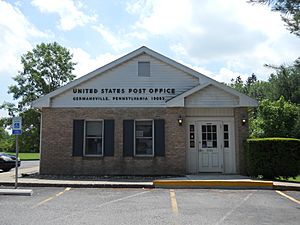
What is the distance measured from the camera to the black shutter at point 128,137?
15617mm

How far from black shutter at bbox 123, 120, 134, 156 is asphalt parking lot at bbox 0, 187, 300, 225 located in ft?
13.3

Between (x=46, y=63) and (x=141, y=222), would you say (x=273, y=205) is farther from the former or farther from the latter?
(x=46, y=63)

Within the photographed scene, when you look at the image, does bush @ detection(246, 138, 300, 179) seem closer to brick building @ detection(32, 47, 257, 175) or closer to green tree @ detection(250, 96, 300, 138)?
brick building @ detection(32, 47, 257, 175)

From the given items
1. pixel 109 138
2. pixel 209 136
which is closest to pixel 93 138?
pixel 109 138

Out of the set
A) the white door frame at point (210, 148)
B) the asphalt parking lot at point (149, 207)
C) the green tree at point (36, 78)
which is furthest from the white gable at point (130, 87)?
the green tree at point (36, 78)

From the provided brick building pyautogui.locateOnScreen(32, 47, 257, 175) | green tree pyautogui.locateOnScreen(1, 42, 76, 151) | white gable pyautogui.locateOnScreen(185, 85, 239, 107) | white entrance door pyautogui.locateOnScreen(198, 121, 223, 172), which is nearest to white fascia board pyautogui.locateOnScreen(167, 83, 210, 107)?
brick building pyautogui.locateOnScreen(32, 47, 257, 175)

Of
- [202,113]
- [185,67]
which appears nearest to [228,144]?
[202,113]

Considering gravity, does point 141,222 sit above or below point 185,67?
below

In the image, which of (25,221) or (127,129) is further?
(127,129)

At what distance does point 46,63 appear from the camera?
178 feet

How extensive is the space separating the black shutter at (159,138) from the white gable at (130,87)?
879mm

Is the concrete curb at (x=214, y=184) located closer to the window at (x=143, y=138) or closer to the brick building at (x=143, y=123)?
the brick building at (x=143, y=123)

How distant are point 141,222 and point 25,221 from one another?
2.27 metres

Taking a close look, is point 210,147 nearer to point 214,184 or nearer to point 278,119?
point 214,184
